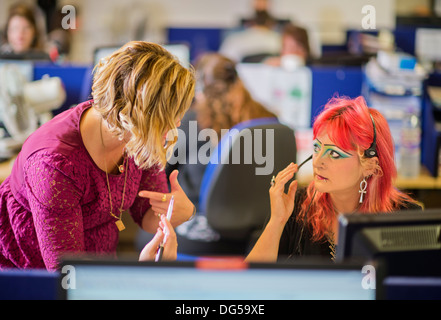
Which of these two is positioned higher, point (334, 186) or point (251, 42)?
point (251, 42)

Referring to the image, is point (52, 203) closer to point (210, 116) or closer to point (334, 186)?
point (334, 186)

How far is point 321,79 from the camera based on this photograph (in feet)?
11.1

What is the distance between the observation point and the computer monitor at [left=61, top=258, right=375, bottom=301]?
0.84 m

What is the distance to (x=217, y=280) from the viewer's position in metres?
0.84

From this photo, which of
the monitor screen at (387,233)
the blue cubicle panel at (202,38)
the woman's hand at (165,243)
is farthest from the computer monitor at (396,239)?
the blue cubicle panel at (202,38)

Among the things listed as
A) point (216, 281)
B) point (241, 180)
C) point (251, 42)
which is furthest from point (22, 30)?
point (216, 281)

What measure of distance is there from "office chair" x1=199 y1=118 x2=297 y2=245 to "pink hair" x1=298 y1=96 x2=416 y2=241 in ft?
1.71

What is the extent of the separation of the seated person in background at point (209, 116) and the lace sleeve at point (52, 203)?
101 centimetres

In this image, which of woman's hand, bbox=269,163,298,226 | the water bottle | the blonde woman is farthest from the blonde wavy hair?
the water bottle

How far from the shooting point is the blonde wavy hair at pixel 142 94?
1281 mm

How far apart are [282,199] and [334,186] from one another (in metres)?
0.13

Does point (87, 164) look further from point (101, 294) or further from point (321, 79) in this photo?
point (321, 79)

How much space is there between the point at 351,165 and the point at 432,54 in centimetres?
360
